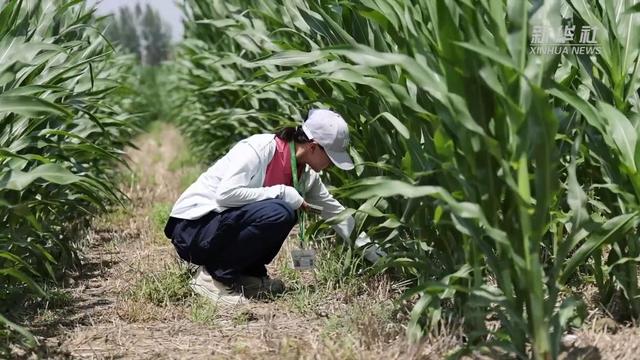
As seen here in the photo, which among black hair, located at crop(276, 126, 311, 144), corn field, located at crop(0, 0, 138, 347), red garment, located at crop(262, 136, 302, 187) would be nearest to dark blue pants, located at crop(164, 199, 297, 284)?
red garment, located at crop(262, 136, 302, 187)

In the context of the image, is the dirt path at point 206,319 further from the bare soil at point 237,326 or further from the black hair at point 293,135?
the black hair at point 293,135

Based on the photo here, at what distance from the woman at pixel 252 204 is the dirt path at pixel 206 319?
0.50 ft

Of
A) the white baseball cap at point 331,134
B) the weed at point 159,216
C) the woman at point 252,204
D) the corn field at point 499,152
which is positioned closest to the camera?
the corn field at point 499,152

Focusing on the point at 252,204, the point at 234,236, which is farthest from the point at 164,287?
the point at 252,204

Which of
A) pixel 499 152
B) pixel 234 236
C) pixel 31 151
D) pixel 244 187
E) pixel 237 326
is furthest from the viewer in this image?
pixel 31 151

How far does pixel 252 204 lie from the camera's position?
3197mm

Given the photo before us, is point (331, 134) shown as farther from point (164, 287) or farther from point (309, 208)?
point (164, 287)

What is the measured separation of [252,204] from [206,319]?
0.49 metres

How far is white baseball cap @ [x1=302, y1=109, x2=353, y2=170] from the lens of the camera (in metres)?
2.97

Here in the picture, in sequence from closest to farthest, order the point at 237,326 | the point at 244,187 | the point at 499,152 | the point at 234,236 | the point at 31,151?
1. the point at 499,152
2. the point at 237,326
3. the point at 244,187
4. the point at 234,236
5. the point at 31,151

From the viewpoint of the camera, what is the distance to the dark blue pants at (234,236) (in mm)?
3186

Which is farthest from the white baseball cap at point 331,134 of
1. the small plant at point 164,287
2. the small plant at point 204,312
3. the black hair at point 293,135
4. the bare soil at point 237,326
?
the small plant at point 164,287

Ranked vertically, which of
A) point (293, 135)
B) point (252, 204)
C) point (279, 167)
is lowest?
point (252, 204)

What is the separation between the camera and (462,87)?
6.91 feet
